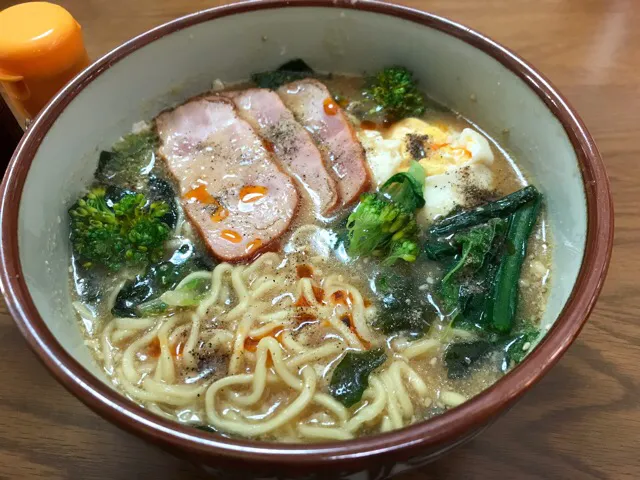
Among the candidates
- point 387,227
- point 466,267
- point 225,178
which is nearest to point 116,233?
point 225,178

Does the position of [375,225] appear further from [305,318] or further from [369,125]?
[369,125]

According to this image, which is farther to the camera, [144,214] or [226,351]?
[144,214]

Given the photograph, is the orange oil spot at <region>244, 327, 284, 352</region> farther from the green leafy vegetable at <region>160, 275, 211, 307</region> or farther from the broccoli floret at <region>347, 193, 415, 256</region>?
the broccoli floret at <region>347, 193, 415, 256</region>

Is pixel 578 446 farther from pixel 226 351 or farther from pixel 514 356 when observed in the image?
pixel 226 351

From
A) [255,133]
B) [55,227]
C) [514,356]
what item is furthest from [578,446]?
[55,227]

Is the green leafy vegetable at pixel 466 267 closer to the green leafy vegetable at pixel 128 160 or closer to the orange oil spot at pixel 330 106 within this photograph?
the orange oil spot at pixel 330 106

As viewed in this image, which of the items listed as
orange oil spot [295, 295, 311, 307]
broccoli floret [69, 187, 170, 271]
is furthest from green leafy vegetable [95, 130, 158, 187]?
orange oil spot [295, 295, 311, 307]
